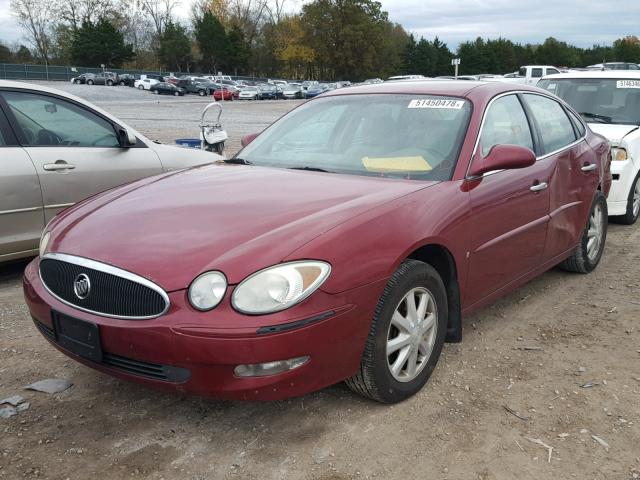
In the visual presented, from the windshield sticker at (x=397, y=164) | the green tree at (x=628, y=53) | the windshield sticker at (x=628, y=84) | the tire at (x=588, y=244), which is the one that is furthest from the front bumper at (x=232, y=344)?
the green tree at (x=628, y=53)

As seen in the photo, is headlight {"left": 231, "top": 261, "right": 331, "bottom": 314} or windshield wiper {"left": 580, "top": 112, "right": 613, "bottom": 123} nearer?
headlight {"left": 231, "top": 261, "right": 331, "bottom": 314}

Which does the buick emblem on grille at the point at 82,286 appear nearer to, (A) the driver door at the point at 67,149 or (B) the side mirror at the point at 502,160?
(B) the side mirror at the point at 502,160

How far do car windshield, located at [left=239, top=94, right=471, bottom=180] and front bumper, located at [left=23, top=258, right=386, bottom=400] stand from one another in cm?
105

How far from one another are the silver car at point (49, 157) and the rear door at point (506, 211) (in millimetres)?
3263

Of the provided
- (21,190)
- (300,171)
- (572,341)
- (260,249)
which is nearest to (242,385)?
(260,249)

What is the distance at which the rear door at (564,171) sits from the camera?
14.3 ft

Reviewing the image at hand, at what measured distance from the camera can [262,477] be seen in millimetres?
2525

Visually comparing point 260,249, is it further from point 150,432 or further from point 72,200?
point 72,200

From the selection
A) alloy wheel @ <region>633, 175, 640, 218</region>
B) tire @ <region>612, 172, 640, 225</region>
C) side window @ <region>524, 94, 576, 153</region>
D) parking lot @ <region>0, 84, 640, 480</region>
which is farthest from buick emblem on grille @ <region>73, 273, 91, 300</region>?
alloy wheel @ <region>633, 175, 640, 218</region>

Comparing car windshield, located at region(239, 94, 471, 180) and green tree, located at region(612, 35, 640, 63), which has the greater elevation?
green tree, located at region(612, 35, 640, 63)

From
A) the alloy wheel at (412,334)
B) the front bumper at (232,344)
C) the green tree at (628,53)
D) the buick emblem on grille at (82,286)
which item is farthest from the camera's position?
the green tree at (628,53)

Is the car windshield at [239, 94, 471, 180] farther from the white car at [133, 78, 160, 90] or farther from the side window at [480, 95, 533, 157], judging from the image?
the white car at [133, 78, 160, 90]

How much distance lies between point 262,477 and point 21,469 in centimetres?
100

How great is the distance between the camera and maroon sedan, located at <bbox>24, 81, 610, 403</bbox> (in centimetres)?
248
